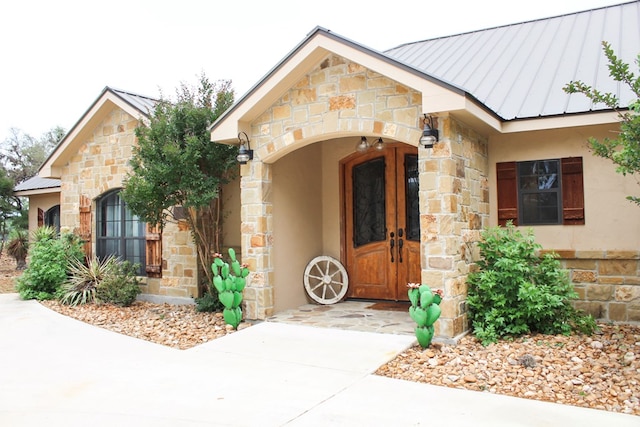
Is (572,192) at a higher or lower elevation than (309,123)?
lower

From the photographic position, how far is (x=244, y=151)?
7070 mm

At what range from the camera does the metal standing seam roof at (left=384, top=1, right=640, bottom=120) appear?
6520 mm

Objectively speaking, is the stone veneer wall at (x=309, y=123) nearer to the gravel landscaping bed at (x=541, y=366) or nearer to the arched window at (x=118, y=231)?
the gravel landscaping bed at (x=541, y=366)

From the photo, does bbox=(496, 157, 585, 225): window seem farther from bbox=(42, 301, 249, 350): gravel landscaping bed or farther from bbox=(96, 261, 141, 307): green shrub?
bbox=(96, 261, 141, 307): green shrub

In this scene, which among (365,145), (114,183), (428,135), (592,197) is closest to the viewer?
(428,135)

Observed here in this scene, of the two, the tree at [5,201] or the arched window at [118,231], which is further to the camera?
the tree at [5,201]

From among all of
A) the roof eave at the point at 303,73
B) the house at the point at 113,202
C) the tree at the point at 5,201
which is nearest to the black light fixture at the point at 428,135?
the roof eave at the point at 303,73

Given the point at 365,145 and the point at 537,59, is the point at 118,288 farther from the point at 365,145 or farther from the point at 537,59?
the point at 537,59

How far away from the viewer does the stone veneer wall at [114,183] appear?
899 cm

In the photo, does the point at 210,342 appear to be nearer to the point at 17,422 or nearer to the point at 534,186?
the point at 17,422

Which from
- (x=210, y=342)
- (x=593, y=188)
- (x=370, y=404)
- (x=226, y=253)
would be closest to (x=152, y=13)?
(x=226, y=253)

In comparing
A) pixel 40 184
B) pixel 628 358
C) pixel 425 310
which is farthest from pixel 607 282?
pixel 40 184

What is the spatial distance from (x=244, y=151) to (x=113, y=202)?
4592mm

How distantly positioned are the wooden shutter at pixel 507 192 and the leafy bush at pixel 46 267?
8098 mm
